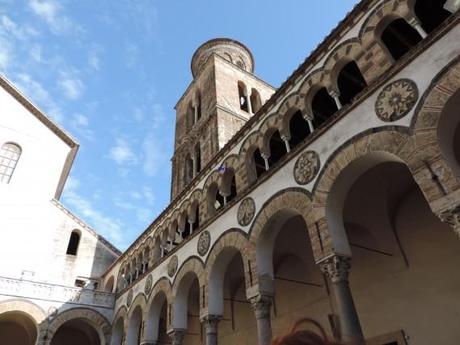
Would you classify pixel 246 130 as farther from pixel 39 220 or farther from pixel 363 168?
pixel 39 220

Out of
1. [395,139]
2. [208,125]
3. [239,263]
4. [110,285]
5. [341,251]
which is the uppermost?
[208,125]

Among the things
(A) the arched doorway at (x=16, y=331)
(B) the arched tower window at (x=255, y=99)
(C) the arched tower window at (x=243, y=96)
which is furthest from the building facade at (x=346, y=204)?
(B) the arched tower window at (x=255, y=99)

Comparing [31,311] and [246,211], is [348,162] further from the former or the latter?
[31,311]

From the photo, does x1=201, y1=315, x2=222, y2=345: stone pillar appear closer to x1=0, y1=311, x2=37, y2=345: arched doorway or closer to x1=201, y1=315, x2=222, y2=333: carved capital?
x1=201, y1=315, x2=222, y2=333: carved capital

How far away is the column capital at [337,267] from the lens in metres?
5.63

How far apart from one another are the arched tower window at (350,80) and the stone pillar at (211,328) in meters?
6.33

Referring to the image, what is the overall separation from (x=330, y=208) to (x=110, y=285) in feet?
48.2

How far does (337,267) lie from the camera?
5648 millimetres

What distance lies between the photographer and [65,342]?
16375mm

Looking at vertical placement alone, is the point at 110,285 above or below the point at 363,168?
above

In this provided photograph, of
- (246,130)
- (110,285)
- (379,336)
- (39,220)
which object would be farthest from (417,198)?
(39,220)

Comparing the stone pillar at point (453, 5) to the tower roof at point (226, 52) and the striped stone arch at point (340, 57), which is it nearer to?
the striped stone arch at point (340, 57)

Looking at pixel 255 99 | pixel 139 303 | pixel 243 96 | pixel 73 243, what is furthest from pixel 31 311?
pixel 255 99

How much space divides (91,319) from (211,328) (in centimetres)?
857
